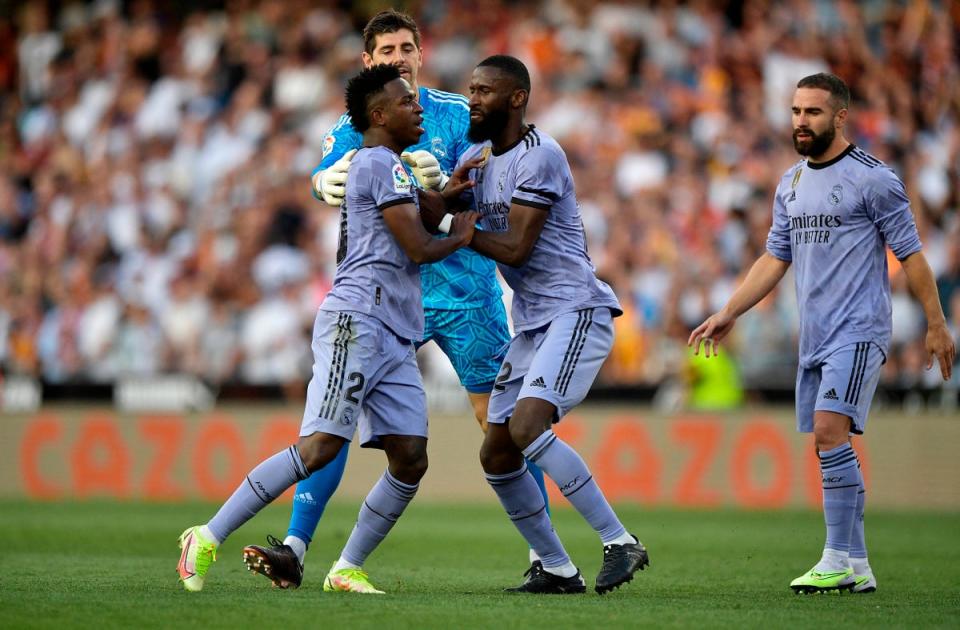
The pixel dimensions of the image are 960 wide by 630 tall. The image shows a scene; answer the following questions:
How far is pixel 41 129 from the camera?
837 inches

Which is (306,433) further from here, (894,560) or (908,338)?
(908,338)

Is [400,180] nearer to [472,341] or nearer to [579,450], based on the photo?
[472,341]

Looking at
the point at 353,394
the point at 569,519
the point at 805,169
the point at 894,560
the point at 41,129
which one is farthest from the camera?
the point at 41,129

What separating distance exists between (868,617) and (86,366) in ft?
41.9

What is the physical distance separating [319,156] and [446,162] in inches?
436

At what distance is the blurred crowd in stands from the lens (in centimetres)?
1648

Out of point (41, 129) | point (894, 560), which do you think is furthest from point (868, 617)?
point (41, 129)

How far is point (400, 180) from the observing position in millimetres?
6949

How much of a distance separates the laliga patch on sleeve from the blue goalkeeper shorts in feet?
4.07

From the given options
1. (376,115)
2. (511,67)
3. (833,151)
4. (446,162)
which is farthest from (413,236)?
(833,151)

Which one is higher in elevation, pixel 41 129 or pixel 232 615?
pixel 41 129

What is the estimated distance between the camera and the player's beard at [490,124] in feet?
23.6

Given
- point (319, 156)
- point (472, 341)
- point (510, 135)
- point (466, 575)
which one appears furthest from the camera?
point (319, 156)

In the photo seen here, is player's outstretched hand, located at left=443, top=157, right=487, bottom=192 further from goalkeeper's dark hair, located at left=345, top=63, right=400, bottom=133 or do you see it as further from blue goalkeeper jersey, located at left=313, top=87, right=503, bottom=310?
blue goalkeeper jersey, located at left=313, top=87, right=503, bottom=310
